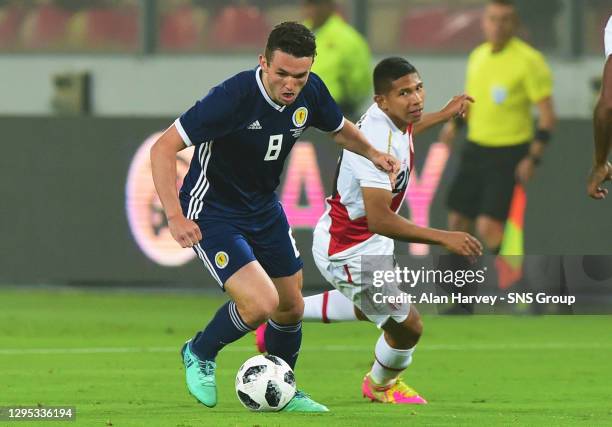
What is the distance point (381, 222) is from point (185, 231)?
57.9 inches

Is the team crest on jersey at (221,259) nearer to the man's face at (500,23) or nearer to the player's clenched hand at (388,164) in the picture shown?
the player's clenched hand at (388,164)

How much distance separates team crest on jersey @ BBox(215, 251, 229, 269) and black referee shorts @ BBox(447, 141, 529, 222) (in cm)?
604

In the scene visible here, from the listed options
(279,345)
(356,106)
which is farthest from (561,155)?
(279,345)

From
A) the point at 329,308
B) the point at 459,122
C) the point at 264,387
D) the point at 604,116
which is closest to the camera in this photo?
the point at 604,116

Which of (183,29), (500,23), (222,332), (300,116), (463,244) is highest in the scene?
(300,116)

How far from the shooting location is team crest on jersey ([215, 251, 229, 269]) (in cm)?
838

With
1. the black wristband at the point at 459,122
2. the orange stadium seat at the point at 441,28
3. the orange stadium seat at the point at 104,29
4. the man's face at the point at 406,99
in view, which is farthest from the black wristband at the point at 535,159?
the orange stadium seat at the point at 104,29

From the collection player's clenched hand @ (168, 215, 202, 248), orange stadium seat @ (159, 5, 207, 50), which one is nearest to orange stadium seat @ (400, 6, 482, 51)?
orange stadium seat @ (159, 5, 207, 50)

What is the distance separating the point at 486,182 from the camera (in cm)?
1421

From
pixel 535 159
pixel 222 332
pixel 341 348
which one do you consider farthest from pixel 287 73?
pixel 535 159

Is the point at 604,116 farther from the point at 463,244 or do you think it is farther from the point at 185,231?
the point at 185,231

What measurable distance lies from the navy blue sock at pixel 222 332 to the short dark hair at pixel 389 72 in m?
1.63

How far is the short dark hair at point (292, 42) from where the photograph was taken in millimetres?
8023

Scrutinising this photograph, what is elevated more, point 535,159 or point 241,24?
point 535,159
